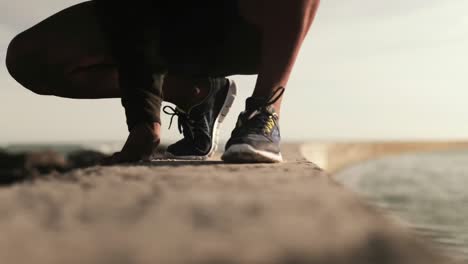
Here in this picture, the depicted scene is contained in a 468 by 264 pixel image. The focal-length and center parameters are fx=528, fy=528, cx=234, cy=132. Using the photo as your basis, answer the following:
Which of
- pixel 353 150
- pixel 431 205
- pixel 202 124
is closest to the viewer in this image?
pixel 202 124

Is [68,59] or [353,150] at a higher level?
[68,59]

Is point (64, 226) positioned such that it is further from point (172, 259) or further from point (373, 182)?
point (373, 182)

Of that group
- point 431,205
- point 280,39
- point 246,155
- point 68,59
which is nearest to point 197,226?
point 246,155

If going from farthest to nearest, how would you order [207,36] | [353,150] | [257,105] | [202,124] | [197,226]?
1. [353,150]
2. [202,124]
3. [207,36]
4. [257,105]
5. [197,226]

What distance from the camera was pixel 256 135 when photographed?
1.90 metres

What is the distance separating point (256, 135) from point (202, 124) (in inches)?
22.3

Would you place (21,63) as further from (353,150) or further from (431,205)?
(353,150)

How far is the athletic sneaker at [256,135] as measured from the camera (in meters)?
1.87

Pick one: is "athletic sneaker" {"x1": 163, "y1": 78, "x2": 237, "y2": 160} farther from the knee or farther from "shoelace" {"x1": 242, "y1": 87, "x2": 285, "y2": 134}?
the knee

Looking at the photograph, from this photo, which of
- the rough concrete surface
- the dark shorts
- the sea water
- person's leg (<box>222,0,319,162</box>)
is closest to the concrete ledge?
the sea water

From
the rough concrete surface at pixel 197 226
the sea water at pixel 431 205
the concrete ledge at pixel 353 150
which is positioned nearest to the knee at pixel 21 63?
the rough concrete surface at pixel 197 226

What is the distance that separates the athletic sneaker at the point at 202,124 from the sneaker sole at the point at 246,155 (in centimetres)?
49

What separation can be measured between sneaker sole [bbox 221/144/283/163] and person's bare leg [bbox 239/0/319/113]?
24 centimetres

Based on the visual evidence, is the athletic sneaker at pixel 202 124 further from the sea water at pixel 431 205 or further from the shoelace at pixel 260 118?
the sea water at pixel 431 205
